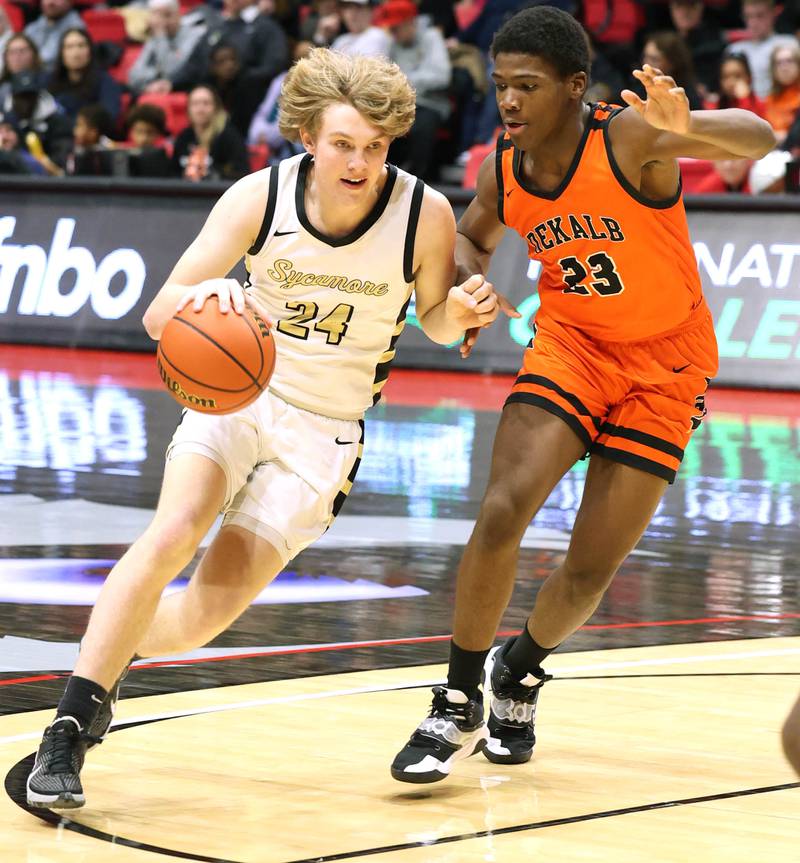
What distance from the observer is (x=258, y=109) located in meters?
17.4

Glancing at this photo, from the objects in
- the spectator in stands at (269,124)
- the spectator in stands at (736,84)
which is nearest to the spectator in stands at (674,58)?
the spectator in stands at (736,84)

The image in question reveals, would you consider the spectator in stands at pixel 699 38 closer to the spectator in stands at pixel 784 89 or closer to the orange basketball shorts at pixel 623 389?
the spectator in stands at pixel 784 89

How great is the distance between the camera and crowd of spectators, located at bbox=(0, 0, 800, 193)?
14234 mm

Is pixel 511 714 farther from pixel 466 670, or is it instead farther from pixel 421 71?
pixel 421 71

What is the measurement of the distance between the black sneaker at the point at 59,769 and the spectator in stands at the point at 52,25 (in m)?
16.9

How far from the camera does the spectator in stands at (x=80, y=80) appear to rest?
18.2m

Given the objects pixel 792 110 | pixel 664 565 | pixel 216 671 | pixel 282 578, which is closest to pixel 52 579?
pixel 282 578

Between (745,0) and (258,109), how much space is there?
510cm

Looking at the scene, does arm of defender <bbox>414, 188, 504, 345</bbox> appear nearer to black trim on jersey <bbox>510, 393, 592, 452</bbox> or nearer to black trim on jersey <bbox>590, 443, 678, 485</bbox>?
black trim on jersey <bbox>510, 393, 592, 452</bbox>

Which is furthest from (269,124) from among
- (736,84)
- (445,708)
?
(445,708)

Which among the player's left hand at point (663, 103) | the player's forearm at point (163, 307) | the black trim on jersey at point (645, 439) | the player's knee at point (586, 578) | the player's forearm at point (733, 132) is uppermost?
the player's left hand at point (663, 103)

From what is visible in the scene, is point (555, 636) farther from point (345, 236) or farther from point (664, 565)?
point (664, 565)

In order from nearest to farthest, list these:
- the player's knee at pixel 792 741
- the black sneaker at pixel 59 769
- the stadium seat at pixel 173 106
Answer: the player's knee at pixel 792 741, the black sneaker at pixel 59 769, the stadium seat at pixel 173 106

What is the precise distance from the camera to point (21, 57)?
18.6m
